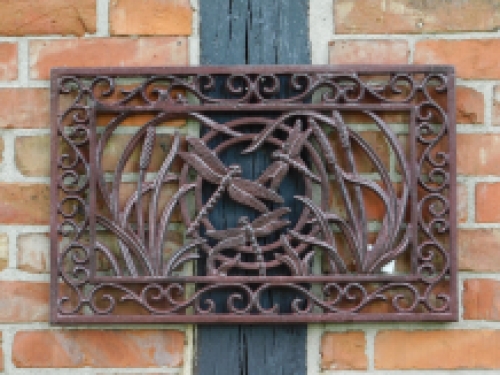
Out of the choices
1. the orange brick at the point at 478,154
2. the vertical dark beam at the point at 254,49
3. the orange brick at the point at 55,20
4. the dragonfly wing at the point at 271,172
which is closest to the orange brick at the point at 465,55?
the orange brick at the point at 478,154

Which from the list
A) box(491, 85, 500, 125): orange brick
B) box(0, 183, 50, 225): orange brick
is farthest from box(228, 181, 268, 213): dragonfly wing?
box(491, 85, 500, 125): orange brick

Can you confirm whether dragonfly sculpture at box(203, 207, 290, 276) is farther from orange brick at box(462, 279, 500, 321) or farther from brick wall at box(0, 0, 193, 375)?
orange brick at box(462, 279, 500, 321)

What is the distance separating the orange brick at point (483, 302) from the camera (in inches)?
57.0

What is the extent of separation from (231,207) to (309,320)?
25 cm

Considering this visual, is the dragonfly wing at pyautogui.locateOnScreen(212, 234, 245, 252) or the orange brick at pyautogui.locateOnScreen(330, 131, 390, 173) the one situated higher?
the orange brick at pyautogui.locateOnScreen(330, 131, 390, 173)

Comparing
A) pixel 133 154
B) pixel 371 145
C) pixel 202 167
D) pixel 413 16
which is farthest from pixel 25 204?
pixel 413 16

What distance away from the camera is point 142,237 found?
1.43 meters

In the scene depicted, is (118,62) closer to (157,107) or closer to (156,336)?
(157,107)

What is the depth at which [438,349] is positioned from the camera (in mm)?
1445

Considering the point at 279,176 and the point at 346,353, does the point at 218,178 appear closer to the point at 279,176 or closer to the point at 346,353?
the point at 279,176

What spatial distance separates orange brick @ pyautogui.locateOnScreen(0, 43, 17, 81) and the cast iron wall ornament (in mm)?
92

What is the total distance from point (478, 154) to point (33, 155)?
821 millimetres

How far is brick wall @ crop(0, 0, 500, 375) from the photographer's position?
145 centimetres

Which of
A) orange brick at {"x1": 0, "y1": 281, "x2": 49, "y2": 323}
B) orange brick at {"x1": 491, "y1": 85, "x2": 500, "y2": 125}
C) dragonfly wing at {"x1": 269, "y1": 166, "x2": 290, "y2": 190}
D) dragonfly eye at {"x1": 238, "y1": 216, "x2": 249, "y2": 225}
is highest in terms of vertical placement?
orange brick at {"x1": 491, "y1": 85, "x2": 500, "y2": 125}
